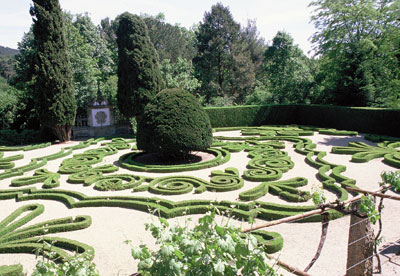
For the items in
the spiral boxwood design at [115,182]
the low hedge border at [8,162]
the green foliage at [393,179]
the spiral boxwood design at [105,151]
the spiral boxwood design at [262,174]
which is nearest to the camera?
the green foliage at [393,179]

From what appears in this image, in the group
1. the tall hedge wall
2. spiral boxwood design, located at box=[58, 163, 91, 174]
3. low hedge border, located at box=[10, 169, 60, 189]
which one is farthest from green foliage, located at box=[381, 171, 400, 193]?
the tall hedge wall

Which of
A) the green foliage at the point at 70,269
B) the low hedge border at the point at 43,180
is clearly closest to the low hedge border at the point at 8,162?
the low hedge border at the point at 43,180

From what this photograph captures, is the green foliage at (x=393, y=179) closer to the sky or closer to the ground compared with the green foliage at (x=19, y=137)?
closer to the sky

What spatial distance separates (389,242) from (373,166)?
18.4 feet

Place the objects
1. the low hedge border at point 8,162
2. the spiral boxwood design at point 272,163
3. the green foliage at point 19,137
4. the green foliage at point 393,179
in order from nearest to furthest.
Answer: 1. the green foliage at point 393,179
2. the spiral boxwood design at point 272,163
3. the low hedge border at point 8,162
4. the green foliage at point 19,137

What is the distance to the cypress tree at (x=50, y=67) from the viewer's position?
17.0m

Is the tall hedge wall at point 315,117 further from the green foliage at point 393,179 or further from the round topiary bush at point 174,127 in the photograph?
the green foliage at point 393,179

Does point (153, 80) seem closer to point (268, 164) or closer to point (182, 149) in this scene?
point (182, 149)

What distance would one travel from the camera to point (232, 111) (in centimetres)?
2262

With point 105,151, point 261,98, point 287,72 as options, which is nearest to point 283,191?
point 105,151

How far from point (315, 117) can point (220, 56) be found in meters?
16.2

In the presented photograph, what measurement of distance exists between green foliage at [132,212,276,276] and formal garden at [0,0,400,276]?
0.03 ft

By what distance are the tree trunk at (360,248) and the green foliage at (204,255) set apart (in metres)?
1.44

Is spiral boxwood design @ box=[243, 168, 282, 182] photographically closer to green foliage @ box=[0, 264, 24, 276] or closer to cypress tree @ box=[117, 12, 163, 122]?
green foliage @ box=[0, 264, 24, 276]
